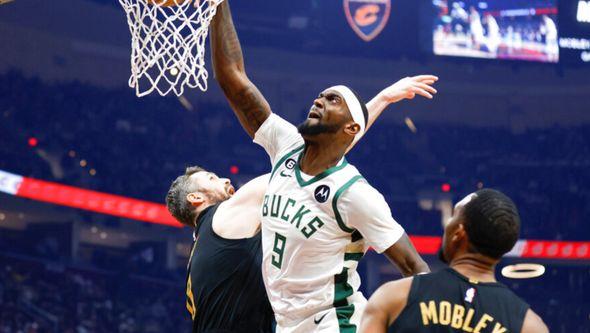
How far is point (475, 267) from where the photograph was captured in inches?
102

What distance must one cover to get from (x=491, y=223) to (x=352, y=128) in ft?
3.96

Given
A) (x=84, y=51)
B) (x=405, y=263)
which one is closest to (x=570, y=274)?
(x=84, y=51)

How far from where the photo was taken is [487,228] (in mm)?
2543

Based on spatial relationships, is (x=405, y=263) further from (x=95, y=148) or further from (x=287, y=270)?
(x=95, y=148)

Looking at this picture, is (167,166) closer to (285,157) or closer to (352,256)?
(285,157)

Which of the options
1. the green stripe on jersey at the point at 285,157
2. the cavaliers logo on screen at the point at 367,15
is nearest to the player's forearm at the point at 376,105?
the green stripe on jersey at the point at 285,157

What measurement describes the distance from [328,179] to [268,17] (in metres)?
15.8

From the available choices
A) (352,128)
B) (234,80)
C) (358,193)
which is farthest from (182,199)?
(358,193)

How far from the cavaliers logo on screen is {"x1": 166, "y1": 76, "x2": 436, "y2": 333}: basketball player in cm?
1448

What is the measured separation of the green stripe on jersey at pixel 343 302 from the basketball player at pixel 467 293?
0.94 meters

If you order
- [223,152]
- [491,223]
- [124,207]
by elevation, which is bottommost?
[124,207]

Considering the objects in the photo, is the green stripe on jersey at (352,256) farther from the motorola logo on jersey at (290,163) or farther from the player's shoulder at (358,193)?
the motorola logo on jersey at (290,163)

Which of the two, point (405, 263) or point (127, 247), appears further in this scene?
point (127, 247)

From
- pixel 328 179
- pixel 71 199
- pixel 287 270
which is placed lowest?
pixel 71 199
